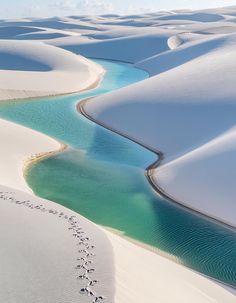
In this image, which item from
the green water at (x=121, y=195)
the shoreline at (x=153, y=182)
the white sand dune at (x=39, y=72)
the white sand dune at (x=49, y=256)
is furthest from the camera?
the white sand dune at (x=39, y=72)

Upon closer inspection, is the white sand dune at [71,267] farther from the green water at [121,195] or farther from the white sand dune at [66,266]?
the green water at [121,195]

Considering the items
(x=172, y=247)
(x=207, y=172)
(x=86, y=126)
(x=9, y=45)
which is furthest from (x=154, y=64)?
(x=172, y=247)

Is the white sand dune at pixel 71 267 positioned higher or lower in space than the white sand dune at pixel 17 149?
higher

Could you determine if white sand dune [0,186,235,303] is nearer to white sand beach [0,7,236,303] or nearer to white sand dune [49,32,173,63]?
white sand beach [0,7,236,303]

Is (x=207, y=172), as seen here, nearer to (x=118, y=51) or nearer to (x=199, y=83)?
(x=199, y=83)

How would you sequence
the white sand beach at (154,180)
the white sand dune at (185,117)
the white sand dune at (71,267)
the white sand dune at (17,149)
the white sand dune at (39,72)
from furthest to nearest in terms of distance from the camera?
the white sand dune at (39,72)
the white sand dune at (17,149)
the white sand dune at (185,117)
the white sand beach at (154,180)
the white sand dune at (71,267)

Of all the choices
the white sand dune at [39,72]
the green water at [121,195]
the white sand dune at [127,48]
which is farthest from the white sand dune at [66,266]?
the white sand dune at [127,48]

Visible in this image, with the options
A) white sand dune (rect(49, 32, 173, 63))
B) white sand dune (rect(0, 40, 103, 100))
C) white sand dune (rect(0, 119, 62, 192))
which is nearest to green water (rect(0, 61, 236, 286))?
white sand dune (rect(0, 119, 62, 192))
